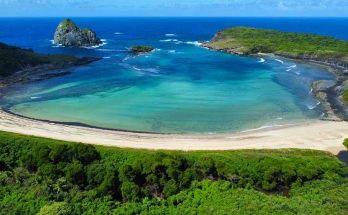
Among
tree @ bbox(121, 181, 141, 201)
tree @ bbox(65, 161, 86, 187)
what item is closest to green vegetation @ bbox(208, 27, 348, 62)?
tree @ bbox(121, 181, 141, 201)

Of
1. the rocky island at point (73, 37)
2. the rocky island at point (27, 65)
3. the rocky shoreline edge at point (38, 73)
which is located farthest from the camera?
the rocky island at point (73, 37)

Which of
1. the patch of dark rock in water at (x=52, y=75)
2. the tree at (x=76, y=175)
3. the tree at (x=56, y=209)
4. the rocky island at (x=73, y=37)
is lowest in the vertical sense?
the tree at (x=56, y=209)

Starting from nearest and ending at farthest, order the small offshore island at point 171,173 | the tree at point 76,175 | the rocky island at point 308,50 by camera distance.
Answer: the small offshore island at point 171,173 → the tree at point 76,175 → the rocky island at point 308,50

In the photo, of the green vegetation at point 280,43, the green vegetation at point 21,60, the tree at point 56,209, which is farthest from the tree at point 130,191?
the green vegetation at point 280,43

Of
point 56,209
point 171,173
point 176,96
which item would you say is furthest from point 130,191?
point 176,96

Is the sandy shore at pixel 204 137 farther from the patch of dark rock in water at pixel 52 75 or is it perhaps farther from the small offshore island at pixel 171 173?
the patch of dark rock in water at pixel 52 75

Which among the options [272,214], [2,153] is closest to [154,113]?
[2,153]

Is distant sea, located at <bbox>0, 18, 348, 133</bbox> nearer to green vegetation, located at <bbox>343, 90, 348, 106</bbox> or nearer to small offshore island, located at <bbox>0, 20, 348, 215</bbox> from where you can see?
green vegetation, located at <bbox>343, 90, 348, 106</bbox>
